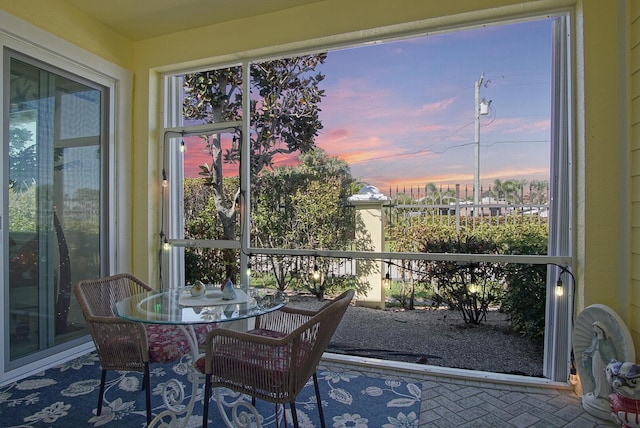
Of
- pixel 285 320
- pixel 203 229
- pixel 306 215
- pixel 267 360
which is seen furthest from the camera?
pixel 203 229


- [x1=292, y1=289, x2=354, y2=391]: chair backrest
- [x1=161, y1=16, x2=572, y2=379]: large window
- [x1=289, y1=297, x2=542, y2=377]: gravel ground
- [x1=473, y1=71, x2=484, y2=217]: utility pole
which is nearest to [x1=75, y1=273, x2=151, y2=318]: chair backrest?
[x1=161, y1=16, x2=572, y2=379]: large window

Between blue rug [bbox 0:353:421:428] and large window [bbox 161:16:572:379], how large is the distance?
91cm

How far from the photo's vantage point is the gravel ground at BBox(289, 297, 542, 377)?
9.49 feet

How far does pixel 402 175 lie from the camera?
9.87 ft

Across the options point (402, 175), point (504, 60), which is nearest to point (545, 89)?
point (504, 60)

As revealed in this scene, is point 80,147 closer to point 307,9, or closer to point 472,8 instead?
point 307,9

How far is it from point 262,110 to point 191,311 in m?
2.10

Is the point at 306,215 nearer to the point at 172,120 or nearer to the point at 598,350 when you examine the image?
the point at 172,120

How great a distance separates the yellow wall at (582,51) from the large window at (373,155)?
15 cm

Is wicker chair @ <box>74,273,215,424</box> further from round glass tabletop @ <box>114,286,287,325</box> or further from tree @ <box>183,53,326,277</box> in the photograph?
tree @ <box>183,53,326,277</box>

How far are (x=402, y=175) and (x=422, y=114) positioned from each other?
0.49m

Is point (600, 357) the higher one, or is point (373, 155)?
point (373, 155)

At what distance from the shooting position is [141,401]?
2408 millimetres

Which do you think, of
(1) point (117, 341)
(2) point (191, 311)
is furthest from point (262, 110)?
(1) point (117, 341)
